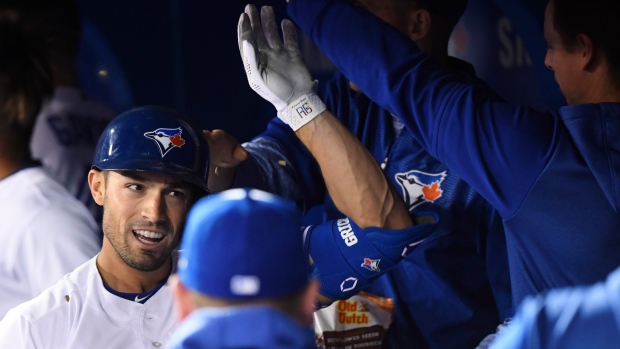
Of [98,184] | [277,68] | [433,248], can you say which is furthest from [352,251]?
[98,184]

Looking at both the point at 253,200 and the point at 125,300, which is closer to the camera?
the point at 253,200

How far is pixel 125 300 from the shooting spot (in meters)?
2.14

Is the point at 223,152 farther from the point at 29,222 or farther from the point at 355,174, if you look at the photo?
the point at 29,222

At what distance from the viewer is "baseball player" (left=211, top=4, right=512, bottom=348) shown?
241 cm

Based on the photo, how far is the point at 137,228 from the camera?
84.2 inches

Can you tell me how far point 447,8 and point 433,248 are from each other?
0.61 metres

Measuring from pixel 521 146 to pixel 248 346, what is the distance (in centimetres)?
109

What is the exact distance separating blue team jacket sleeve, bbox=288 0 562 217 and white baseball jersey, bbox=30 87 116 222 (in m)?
1.18

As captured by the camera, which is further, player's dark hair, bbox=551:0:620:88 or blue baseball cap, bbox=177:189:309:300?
player's dark hair, bbox=551:0:620:88

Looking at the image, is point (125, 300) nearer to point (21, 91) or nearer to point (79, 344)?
point (79, 344)

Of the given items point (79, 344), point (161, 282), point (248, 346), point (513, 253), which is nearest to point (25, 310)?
point (79, 344)

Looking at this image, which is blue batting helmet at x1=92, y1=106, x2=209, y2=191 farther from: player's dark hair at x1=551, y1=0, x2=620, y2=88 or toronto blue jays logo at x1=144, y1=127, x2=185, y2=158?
player's dark hair at x1=551, y1=0, x2=620, y2=88

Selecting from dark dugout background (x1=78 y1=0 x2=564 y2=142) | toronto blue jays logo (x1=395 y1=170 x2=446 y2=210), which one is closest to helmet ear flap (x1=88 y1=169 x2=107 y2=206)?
toronto blue jays logo (x1=395 y1=170 x2=446 y2=210)

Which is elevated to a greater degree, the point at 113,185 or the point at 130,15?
the point at 130,15
